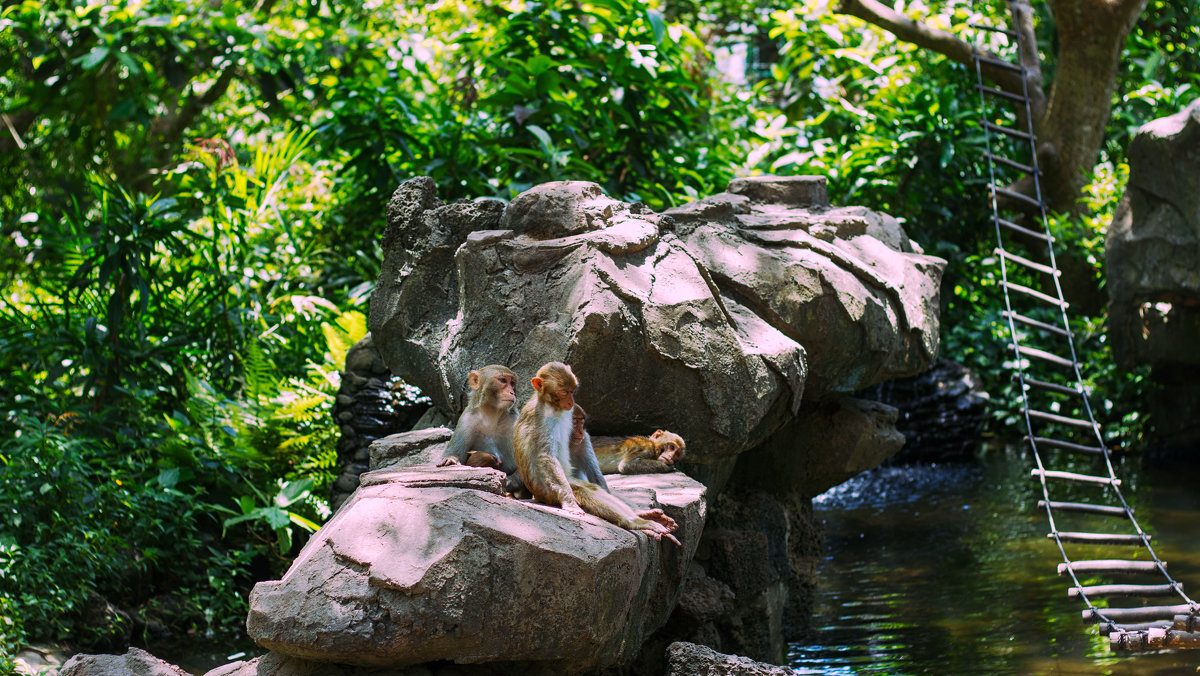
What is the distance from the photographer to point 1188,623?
4.85m

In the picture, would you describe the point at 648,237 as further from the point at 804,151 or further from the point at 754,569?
the point at 804,151

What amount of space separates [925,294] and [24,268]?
32.4 feet

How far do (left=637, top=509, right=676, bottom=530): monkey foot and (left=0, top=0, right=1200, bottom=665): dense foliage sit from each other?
3698mm

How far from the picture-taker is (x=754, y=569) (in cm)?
538

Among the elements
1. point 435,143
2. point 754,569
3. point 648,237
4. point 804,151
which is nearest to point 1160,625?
point 754,569

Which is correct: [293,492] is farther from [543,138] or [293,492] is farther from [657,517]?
[657,517]

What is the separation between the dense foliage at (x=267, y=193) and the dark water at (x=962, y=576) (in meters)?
2.44

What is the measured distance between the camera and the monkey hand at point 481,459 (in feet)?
13.9

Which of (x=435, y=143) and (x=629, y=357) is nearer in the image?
(x=629, y=357)

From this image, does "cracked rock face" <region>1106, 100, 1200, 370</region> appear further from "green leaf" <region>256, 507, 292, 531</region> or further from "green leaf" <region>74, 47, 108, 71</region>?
"green leaf" <region>74, 47, 108, 71</region>

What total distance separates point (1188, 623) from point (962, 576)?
2.44 m

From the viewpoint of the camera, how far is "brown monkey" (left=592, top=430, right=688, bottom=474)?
470 cm

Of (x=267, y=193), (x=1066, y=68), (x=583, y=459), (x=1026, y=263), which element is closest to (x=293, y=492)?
(x=267, y=193)

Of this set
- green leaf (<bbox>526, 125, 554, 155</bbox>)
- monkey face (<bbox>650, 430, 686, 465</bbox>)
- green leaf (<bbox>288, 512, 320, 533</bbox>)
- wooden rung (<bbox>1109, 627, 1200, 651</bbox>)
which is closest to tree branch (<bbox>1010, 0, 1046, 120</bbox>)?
green leaf (<bbox>526, 125, 554, 155</bbox>)
